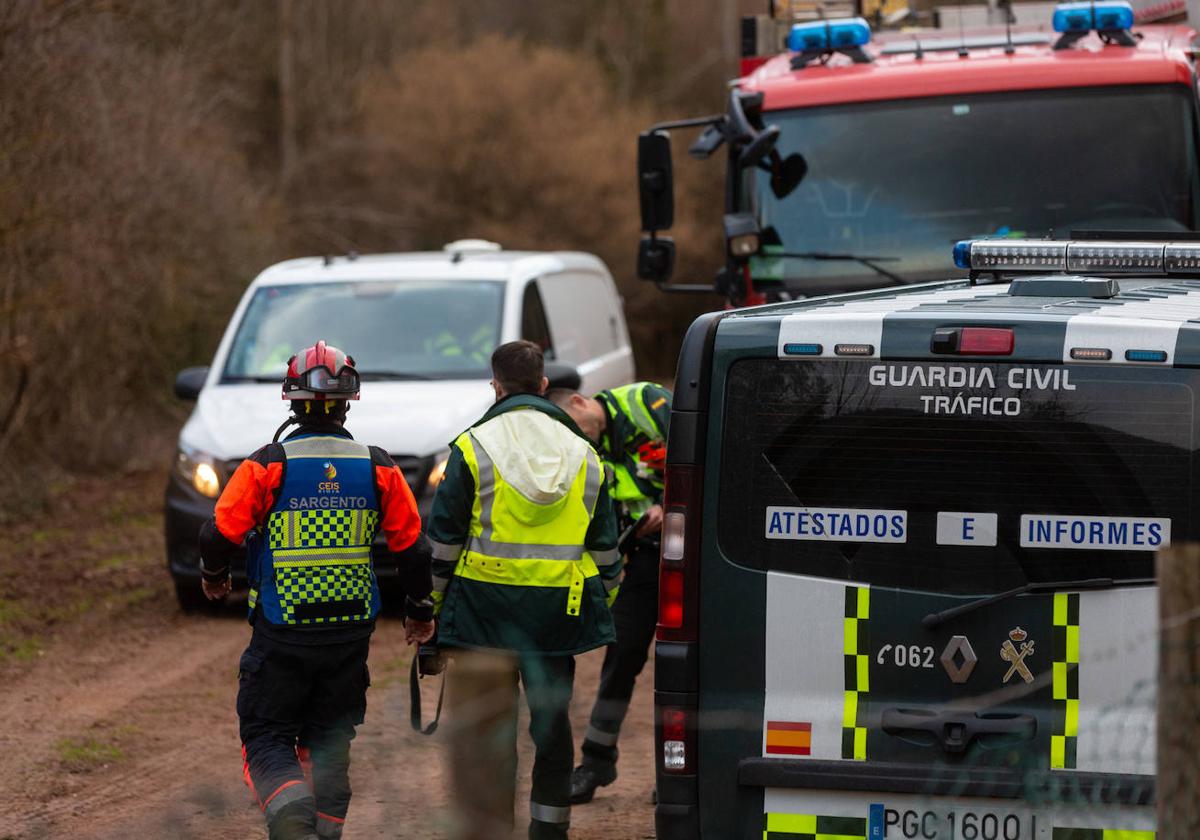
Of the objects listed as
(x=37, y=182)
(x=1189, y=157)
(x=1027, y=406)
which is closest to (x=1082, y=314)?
(x=1027, y=406)

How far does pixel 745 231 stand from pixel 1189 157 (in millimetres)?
2286

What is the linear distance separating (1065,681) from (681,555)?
107 centimetres

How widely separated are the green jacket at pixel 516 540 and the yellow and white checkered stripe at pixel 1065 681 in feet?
5.48

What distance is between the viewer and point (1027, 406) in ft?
14.9

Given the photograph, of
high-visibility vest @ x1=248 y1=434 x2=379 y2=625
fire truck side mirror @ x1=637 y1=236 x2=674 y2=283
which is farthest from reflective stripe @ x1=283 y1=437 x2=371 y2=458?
fire truck side mirror @ x1=637 y1=236 x2=674 y2=283

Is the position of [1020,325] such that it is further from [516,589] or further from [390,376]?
[390,376]

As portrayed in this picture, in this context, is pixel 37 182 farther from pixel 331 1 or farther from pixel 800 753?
pixel 331 1

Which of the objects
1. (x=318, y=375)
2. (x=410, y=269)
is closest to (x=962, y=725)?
(x=318, y=375)

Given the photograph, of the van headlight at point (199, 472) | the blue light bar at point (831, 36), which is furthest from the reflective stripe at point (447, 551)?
the blue light bar at point (831, 36)

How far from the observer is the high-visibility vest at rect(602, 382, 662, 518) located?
6723 millimetres

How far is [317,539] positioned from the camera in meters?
5.44

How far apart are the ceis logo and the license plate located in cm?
198

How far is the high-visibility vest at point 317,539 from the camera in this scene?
17.7ft

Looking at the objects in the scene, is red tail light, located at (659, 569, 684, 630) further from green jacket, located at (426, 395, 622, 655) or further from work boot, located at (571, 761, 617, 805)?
work boot, located at (571, 761, 617, 805)
